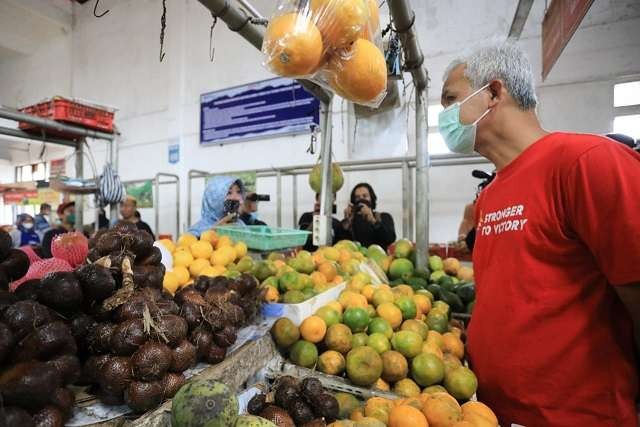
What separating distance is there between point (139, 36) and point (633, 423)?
906cm

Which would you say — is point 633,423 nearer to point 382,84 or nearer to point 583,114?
point 382,84

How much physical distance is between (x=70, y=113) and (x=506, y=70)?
4.08 meters

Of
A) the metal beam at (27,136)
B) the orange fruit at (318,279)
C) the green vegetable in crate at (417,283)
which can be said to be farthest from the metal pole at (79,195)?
the green vegetable in crate at (417,283)

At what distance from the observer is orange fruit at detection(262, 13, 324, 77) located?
3.28 feet

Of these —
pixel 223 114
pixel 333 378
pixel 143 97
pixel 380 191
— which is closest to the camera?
pixel 333 378

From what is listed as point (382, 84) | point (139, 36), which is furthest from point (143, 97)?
point (382, 84)

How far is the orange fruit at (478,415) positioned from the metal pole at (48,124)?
3.95m

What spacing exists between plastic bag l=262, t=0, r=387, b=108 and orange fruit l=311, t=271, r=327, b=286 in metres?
1.09

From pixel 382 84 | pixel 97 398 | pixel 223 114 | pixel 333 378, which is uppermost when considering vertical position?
pixel 223 114

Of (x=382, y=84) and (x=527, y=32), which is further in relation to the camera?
(x=527, y=32)

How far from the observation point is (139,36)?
7375 mm

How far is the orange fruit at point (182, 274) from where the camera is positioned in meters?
1.70

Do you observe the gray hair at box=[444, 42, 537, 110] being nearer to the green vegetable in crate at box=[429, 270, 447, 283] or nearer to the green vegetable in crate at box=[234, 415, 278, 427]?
the green vegetable in crate at box=[234, 415, 278, 427]

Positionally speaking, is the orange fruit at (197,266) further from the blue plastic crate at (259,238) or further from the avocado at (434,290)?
the avocado at (434,290)
